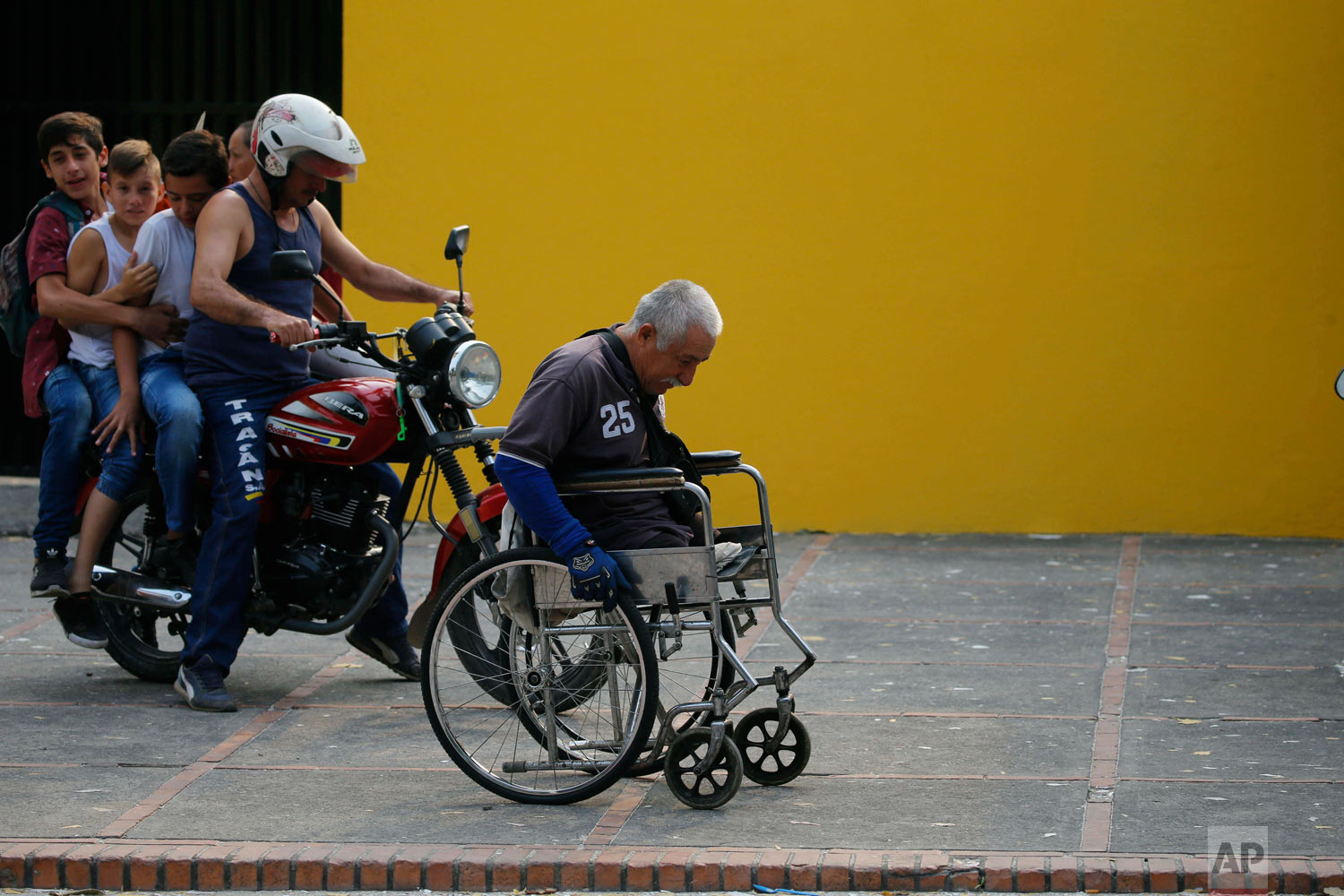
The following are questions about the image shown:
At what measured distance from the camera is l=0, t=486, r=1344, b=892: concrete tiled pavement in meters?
4.42

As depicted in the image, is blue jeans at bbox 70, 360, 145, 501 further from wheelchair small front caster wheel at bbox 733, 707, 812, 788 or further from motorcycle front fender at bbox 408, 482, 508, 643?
wheelchair small front caster wheel at bbox 733, 707, 812, 788

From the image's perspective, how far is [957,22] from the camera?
356 inches

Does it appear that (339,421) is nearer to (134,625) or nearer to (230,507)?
(230,507)

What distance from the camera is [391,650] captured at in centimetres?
645

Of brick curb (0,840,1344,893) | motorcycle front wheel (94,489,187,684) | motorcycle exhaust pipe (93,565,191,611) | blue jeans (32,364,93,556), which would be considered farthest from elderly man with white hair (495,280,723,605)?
blue jeans (32,364,93,556)

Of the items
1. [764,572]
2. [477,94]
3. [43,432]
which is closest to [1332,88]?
[477,94]

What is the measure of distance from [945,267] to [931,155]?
0.60 metres

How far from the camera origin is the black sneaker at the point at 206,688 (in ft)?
19.7

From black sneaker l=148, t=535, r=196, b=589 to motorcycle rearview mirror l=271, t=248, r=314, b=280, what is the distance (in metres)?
1.29

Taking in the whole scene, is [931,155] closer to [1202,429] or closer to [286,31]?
[1202,429]

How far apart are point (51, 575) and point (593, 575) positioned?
104 inches

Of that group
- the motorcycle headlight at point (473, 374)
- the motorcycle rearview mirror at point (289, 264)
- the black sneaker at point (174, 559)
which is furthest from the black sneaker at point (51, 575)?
the motorcycle headlight at point (473, 374)
